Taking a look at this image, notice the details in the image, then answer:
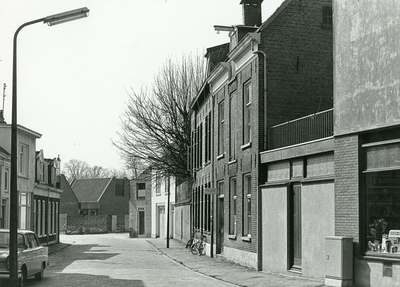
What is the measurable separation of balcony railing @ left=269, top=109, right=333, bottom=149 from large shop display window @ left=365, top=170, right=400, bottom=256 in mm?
2586

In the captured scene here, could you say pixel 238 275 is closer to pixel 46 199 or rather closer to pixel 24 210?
pixel 24 210

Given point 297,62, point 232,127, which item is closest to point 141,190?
point 232,127

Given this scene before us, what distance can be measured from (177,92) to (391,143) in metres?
27.8

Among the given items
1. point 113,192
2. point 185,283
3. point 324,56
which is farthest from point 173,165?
point 113,192

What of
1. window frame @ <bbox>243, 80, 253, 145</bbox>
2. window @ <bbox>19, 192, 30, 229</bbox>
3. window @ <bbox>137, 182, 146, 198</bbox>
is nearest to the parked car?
window frame @ <bbox>243, 80, 253, 145</bbox>

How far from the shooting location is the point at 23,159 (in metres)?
36.2

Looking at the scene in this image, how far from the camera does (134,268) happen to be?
2330 cm

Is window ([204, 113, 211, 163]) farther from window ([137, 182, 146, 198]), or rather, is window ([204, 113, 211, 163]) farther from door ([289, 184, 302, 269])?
window ([137, 182, 146, 198])

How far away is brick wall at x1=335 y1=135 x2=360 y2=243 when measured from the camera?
48.5 ft

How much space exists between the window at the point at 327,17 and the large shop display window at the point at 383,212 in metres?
8.49

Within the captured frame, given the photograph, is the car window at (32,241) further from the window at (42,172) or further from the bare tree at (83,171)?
the bare tree at (83,171)

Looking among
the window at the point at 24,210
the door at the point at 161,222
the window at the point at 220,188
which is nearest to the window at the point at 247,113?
the window at the point at 220,188

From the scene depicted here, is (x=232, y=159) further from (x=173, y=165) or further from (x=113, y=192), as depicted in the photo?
(x=113, y=192)

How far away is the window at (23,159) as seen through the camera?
35675 millimetres
